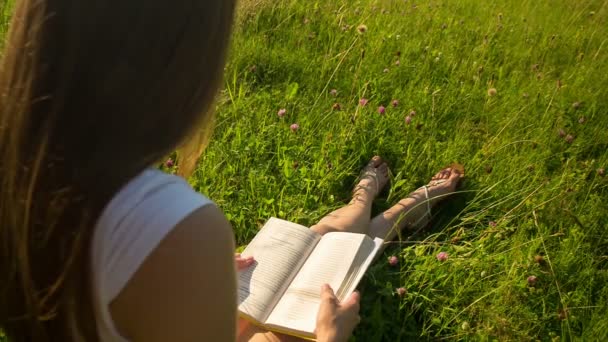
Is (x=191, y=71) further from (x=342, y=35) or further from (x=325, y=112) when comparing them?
(x=342, y=35)

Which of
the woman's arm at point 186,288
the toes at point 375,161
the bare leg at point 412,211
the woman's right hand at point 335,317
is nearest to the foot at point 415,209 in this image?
the bare leg at point 412,211

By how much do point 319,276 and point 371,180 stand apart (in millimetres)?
741

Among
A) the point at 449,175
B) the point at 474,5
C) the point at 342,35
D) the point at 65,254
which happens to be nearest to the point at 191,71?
the point at 65,254

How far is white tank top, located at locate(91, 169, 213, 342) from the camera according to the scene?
1.04m

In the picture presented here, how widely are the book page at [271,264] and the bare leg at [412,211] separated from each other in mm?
336

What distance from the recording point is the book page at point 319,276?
6.08ft

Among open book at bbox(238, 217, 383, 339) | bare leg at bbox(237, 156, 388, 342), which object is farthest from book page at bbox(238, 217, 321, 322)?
bare leg at bbox(237, 156, 388, 342)

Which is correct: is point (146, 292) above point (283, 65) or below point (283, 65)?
above

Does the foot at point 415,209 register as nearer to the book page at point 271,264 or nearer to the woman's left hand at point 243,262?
the book page at point 271,264

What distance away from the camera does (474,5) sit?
449 centimetres

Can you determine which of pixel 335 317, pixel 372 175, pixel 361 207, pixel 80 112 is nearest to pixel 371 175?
pixel 372 175

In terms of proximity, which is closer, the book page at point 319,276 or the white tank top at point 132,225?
the white tank top at point 132,225

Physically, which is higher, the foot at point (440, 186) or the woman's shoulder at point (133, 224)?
the woman's shoulder at point (133, 224)

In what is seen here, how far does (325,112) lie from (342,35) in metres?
0.88
